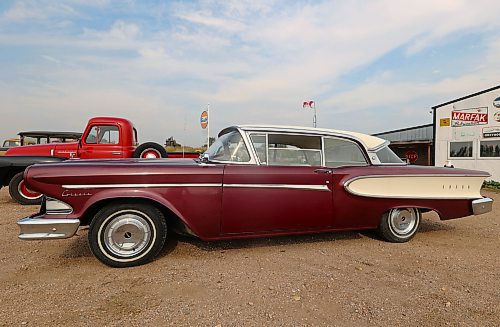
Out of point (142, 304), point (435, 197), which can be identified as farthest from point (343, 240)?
point (142, 304)

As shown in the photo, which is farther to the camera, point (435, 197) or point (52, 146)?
point (52, 146)

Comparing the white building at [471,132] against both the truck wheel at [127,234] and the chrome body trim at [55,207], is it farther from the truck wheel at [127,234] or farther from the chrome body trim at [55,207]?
A: the chrome body trim at [55,207]

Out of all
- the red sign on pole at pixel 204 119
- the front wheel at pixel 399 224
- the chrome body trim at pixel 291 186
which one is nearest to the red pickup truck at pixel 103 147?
the chrome body trim at pixel 291 186

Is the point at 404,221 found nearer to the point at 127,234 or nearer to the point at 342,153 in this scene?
the point at 342,153

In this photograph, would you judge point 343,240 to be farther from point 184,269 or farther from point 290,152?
point 184,269

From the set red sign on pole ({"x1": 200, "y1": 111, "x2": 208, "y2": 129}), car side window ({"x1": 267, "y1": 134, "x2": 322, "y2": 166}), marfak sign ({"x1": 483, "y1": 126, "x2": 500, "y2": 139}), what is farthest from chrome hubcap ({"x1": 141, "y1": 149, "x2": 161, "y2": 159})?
marfak sign ({"x1": 483, "y1": 126, "x2": 500, "y2": 139})

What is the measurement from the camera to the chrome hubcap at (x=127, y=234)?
304cm

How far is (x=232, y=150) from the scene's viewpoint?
3514 millimetres

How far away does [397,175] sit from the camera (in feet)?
12.4

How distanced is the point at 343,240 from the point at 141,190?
9.07ft

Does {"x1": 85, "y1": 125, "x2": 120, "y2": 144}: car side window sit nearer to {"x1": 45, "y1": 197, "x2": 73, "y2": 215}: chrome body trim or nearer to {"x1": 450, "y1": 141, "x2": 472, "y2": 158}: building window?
{"x1": 45, "y1": 197, "x2": 73, "y2": 215}: chrome body trim

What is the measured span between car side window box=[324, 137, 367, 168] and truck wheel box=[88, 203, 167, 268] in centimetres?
219

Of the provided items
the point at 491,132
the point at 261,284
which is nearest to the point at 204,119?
the point at 491,132

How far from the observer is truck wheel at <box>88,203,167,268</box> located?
9.84 feet
